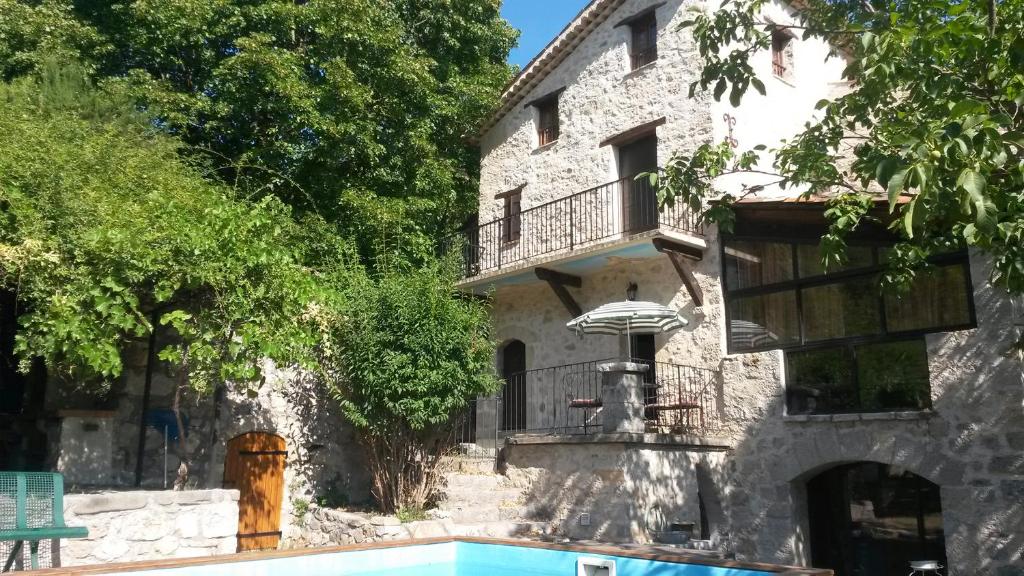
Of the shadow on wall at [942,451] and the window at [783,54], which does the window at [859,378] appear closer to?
the shadow on wall at [942,451]

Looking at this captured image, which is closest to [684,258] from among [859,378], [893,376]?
[859,378]

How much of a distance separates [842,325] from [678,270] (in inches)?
87.7

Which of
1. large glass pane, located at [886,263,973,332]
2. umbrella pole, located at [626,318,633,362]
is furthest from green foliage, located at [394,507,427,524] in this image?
large glass pane, located at [886,263,973,332]

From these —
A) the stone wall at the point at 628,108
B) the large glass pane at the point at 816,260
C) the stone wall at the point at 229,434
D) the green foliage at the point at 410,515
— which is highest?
the stone wall at the point at 628,108

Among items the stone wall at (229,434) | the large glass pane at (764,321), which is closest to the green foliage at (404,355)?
the stone wall at (229,434)

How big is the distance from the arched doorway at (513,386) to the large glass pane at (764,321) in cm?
382

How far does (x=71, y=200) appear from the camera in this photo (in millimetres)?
7609

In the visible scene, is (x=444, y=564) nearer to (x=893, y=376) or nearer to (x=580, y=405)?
(x=580, y=405)

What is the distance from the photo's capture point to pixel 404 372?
995cm

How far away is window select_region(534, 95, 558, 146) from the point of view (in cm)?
1438

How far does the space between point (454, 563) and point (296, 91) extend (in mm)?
8432

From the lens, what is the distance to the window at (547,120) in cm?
1438

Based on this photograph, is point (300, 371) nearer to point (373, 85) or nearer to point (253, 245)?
point (253, 245)

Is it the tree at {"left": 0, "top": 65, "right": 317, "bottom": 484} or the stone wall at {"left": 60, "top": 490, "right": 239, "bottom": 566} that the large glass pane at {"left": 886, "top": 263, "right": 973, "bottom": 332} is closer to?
the tree at {"left": 0, "top": 65, "right": 317, "bottom": 484}
